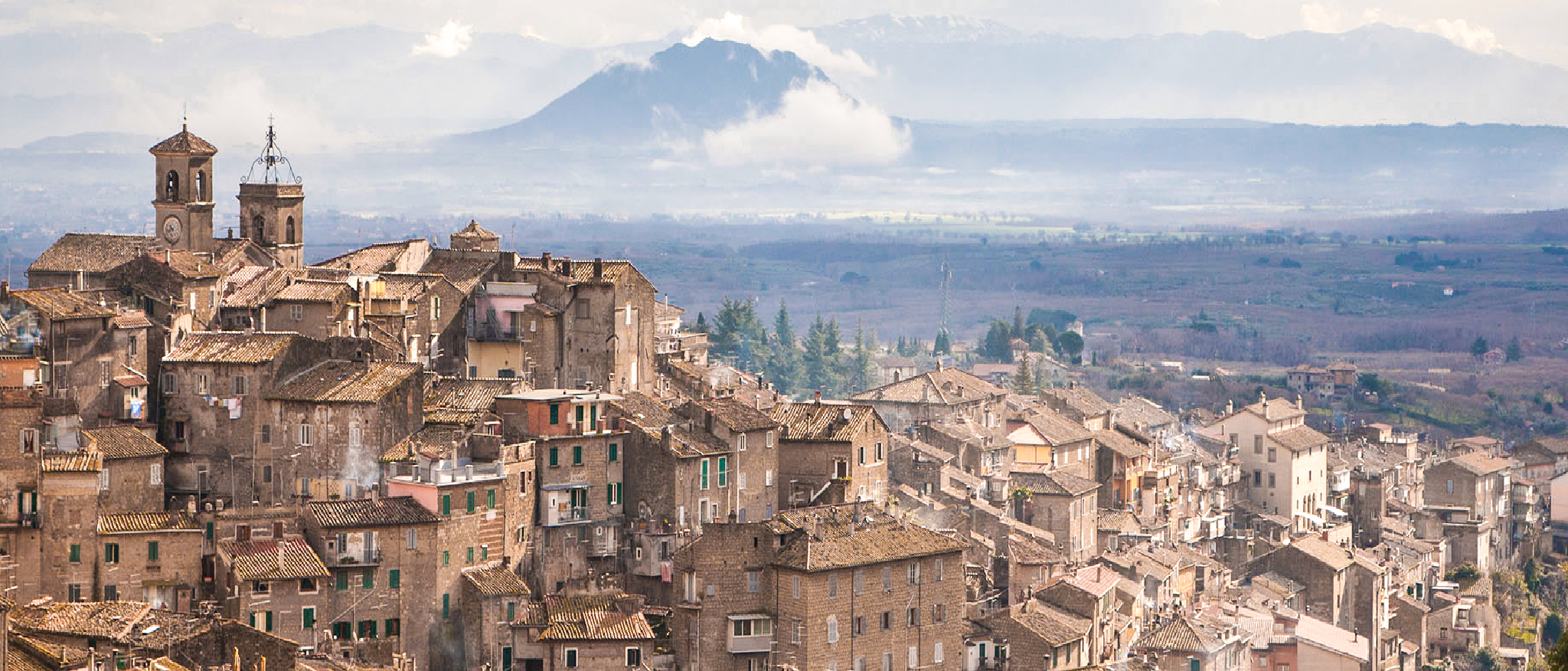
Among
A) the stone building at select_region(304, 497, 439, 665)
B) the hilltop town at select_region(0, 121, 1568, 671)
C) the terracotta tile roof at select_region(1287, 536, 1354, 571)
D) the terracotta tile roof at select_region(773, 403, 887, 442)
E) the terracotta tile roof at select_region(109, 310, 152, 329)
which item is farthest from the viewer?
the terracotta tile roof at select_region(1287, 536, 1354, 571)

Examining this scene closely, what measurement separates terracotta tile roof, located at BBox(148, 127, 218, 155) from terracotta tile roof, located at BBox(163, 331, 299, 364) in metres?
11.8

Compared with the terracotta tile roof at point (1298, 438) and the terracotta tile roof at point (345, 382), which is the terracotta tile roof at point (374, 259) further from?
the terracotta tile roof at point (1298, 438)

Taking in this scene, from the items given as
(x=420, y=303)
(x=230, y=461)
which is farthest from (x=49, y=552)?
(x=420, y=303)

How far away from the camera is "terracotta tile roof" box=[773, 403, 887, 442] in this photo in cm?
6519

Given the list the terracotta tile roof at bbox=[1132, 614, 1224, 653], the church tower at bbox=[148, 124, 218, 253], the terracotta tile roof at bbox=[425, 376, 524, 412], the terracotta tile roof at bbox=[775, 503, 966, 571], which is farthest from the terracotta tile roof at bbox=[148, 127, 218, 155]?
the terracotta tile roof at bbox=[1132, 614, 1224, 653]

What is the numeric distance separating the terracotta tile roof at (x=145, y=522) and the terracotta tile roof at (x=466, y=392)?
681cm

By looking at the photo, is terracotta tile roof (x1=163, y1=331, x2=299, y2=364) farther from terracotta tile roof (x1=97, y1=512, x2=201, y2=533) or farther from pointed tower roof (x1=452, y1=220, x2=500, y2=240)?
pointed tower roof (x1=452, y1=220, x2=500, y2=240)

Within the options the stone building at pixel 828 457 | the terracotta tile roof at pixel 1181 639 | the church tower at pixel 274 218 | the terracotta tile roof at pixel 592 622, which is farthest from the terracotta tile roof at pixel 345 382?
the terracotta tile roof at pixel 1181 639

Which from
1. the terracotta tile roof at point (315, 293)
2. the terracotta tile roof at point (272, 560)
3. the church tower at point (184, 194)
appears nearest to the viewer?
the terracotta tile roof at point (272, 560)

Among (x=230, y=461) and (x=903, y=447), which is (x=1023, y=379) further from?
(x=230, y=461)

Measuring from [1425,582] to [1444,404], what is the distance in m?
78.3

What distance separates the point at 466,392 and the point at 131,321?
28.2 ft

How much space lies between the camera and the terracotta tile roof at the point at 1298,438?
95.4m

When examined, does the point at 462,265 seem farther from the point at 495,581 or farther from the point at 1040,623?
the point at 1040,623
